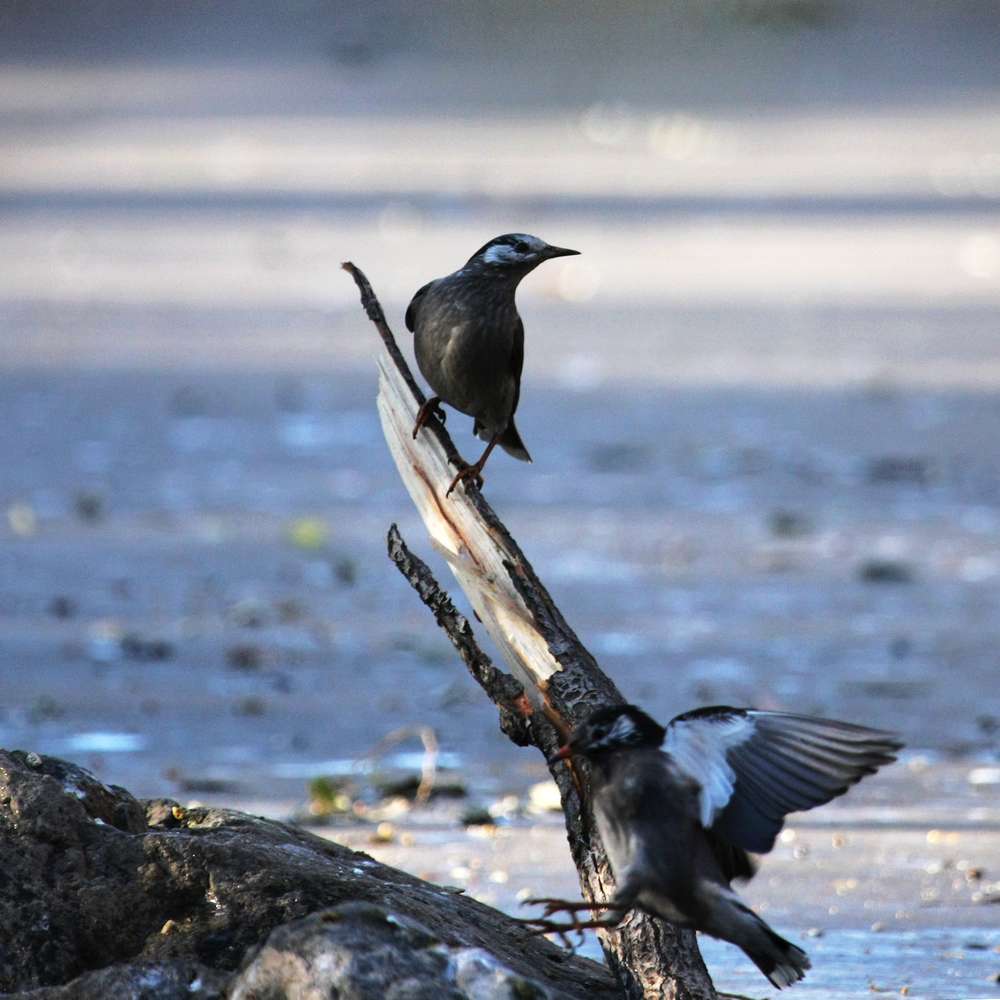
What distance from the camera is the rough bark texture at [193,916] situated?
387 cm

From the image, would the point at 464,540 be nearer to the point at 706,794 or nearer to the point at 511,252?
the point at 511,252

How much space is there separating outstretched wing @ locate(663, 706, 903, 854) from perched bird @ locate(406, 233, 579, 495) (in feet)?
5.03

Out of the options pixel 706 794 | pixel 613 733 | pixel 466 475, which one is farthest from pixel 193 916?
pixel 466 475

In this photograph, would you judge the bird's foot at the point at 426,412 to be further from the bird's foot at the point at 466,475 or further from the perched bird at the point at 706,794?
→ the perched bird at the point at 706,794

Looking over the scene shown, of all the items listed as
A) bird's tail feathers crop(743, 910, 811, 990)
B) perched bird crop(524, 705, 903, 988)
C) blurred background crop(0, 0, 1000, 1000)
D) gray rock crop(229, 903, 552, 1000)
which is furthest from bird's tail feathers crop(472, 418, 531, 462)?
gray rock crop(229, 903, 552, 1000)

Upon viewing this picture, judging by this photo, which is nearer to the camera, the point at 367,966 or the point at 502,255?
the point at 367,966

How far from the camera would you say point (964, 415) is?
1281cm

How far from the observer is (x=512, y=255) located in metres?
5.73

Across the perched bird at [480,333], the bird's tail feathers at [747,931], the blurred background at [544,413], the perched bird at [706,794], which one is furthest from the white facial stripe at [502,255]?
the bird's tail feathers at [747,931]

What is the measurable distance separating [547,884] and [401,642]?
3155mm

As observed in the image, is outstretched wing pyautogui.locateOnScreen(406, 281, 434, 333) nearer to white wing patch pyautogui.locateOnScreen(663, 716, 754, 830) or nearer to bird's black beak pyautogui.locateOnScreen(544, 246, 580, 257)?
bird's black beak pyautogui.locateOnScreen(544, 246, 580, 257)

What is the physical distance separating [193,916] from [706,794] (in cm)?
99

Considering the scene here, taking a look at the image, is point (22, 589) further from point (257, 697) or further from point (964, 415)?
point (964, 415)

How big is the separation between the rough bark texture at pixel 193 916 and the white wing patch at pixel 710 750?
0.45m
